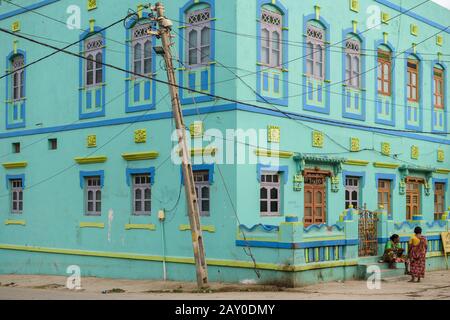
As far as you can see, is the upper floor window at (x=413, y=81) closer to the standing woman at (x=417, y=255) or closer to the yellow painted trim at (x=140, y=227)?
the standing woman at (x=417, y=255)

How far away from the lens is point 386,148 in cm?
2356

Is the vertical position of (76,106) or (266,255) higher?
(76,106)

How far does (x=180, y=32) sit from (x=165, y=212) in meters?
4.96

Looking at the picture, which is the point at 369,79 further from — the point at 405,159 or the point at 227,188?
the point at 227,188

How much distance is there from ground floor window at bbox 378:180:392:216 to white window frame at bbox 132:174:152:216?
25.3 ft

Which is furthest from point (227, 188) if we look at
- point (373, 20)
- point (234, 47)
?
point (373, 20)

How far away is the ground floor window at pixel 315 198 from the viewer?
20375 millimetres

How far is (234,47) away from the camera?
18234 mm

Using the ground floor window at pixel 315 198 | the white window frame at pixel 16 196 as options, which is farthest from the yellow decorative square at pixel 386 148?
the white window frame at pixel 16 196

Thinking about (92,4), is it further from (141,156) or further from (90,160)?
(141,156)

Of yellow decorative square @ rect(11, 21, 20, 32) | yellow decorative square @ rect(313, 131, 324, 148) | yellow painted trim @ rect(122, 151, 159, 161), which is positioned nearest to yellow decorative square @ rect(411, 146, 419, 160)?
yellow decorative square @ rect(313, 131, 324, 148)

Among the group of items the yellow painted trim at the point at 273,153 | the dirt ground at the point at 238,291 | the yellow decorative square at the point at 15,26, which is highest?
the yellow decorative square at the point at 15,26

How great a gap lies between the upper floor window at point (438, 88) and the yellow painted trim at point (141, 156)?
11.7 m

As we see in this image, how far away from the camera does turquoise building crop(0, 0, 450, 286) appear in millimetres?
18359
